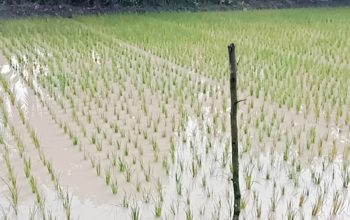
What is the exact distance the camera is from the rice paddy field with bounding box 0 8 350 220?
8.94ft


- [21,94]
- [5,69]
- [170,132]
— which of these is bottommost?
[170,132]

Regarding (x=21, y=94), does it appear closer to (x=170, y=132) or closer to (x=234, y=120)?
(x=170, y=132)

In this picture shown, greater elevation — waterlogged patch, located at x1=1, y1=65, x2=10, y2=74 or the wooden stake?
the wooden stake

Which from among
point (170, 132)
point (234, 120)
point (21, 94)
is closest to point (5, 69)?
Result: point (21, 94)

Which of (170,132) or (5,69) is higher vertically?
(5,69)

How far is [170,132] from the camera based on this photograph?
408 centimetres

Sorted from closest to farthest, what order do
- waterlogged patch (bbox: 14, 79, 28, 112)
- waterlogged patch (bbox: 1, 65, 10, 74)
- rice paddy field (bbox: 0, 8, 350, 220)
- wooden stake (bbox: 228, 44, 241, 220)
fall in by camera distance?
1. wooden stake (bbox: 228, 44, 241, 220)
2. rice paddy field (bbox: 0, 8, 350, 220)
3. waterlogged patch (bbox: 14, 79, 28, 112)
4. waterlogged patch (bbox: 1, 65, 10, 74)

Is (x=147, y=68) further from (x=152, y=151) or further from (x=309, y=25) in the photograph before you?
(x=309, y=25)

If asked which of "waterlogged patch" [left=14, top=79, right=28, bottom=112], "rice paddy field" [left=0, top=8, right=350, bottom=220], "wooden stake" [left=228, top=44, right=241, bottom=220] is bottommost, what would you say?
"rice paddy field" [left=0, top=8, right=350, bottom=220]

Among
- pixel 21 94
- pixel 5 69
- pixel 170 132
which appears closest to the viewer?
pixel 170 132

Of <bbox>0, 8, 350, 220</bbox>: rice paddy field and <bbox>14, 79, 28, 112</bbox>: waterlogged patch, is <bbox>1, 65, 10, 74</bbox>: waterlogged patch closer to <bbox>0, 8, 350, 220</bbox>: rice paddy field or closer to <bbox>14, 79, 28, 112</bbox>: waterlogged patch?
<bbox>0, 8, 350, 220</bbox>: rice paddy field

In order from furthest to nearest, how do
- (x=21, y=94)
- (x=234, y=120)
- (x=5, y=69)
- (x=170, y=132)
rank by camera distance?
(x=5, y=69)
(x=21, y=94)
(x=170, y=132)
(x=234, y=120)

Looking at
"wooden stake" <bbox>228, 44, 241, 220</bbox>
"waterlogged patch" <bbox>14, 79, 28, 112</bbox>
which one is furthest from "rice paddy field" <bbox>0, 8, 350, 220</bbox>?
"wooden stake" <bbox>228, 44, 241, 220</bbox>

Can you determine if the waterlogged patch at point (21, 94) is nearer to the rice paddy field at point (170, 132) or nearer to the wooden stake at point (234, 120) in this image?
the rice paddy field at point (170, 132)
